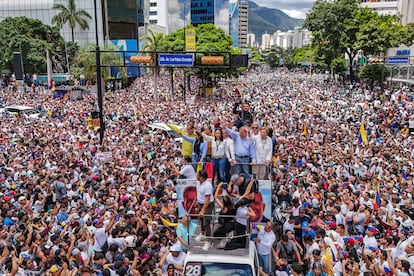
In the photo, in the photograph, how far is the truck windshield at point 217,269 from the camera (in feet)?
18.8

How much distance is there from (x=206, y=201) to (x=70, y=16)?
6438 cm

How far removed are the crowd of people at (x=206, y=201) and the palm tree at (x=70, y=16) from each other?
50471mm

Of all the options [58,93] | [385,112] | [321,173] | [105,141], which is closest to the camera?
[321,173]

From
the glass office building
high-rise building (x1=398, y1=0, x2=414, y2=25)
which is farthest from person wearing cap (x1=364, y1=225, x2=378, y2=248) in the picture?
high-rise building (x1=398, y1=0, x2=414, y2=25)

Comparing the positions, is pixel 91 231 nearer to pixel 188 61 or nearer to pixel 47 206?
pixel 47 206

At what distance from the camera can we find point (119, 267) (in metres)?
6.90

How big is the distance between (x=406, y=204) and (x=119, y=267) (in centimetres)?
711

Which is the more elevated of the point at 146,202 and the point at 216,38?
the point at 216,38

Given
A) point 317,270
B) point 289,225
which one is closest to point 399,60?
point 289,225

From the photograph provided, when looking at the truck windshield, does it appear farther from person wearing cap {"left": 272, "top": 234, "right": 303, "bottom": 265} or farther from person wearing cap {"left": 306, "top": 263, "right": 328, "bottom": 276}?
person wearing cap {"left": 272, "top": 234, "right": 303, "bottom": 265}

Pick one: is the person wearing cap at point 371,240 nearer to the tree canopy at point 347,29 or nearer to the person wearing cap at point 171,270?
the person wearing cap at point 171,270

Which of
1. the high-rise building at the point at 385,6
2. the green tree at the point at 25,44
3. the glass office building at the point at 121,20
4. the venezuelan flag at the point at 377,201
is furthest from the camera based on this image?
the high-rise building at the point at 385,6

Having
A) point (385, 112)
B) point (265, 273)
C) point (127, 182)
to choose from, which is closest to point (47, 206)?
point (127, 182)

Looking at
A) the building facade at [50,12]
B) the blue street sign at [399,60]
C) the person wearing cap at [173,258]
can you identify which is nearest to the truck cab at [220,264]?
the person wearing cap at [173,258]
